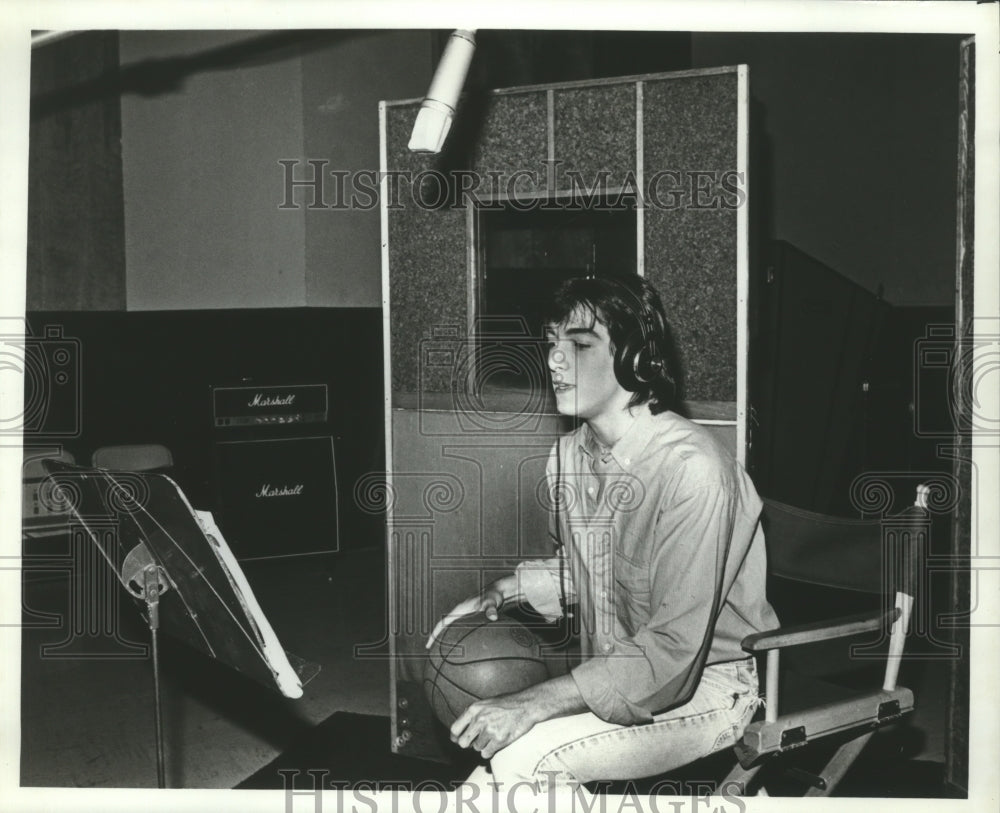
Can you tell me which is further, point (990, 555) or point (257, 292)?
point (257, 292)

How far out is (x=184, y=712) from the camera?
10.4 ft

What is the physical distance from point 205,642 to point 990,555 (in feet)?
5.64

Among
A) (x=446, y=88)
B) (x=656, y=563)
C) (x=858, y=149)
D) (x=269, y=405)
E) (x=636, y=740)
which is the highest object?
(x=858, y=149)

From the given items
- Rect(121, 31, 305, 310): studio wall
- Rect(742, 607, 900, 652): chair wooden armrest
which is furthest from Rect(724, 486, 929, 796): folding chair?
Rect(121, 31, 305, 310): studio wall

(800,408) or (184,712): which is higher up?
(800,408)

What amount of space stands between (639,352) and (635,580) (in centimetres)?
50

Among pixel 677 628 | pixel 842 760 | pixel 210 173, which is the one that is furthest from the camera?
pixel 210 173

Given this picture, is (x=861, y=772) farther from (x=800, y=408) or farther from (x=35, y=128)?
(x=35, y=128)

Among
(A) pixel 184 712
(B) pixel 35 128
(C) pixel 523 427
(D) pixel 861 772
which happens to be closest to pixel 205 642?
(C) pixel 523 427

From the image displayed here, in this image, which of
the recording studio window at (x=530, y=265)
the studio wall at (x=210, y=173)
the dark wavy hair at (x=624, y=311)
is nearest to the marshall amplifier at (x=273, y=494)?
the studio wall at (x=210, y=173)

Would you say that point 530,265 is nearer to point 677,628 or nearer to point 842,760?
point 677,628

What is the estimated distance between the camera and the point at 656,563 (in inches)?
78.6

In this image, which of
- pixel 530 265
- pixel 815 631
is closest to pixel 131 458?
pixel 530 265

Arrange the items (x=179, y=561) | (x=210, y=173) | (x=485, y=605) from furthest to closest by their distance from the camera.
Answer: (x=210, y=173) < (x=485, y=605) < (x=179, y=561)
